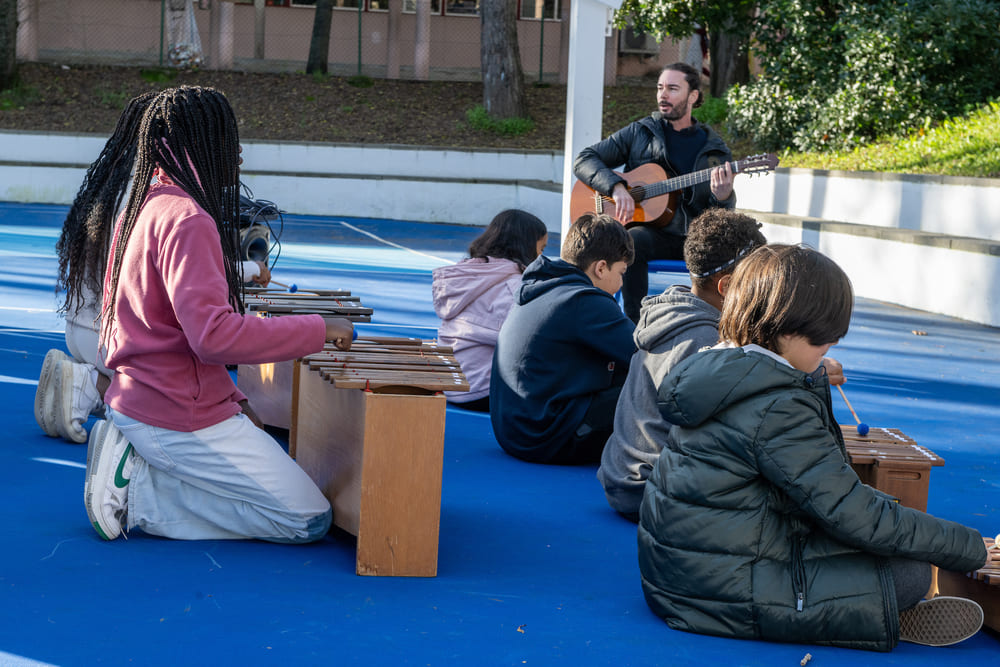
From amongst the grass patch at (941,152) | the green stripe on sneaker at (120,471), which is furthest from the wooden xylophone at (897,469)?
the grass patch at (941,152)

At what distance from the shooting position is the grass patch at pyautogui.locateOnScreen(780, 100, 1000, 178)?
13.7 meters

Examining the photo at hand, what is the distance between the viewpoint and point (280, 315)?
17.1 feet

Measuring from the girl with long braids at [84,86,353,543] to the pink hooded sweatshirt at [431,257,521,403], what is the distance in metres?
2.32

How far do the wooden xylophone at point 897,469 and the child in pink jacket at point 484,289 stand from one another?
2.62 meters

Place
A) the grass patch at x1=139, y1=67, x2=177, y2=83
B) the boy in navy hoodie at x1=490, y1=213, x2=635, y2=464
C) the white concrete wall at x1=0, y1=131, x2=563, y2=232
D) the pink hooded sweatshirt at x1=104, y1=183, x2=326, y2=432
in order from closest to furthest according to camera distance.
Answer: the pink hooded sweatshirt at x1=104, y1=183, x2=326, y2=432
the boy in navy hoodie at x1=490, y1=213, x2=635, y2=464
the white concrete wall at x1=0, y1=131, x2=563, y2=232
the grass patch at x1=139, y1=67, x2=177, y2=83

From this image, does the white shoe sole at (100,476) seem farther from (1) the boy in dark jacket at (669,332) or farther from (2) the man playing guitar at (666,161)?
(2) the man playing guitar at (666,161)

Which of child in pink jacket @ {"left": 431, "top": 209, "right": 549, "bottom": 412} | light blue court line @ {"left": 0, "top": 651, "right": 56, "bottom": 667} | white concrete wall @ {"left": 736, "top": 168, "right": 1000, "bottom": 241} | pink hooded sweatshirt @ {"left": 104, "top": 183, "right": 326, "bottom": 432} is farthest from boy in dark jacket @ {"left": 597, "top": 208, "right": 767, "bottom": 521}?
white concrete wall @ {"left": 736, "top": 168, "right": 1000, "bottom": 241}

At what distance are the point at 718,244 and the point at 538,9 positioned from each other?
29.4 metres

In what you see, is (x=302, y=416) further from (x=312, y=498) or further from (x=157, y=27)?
(x=157, y=27)

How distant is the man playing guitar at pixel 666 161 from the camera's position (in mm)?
7984

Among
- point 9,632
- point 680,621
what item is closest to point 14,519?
point 9,632

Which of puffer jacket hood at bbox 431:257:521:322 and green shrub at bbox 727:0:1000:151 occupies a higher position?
green shrub at bbox 727:0:1000:151

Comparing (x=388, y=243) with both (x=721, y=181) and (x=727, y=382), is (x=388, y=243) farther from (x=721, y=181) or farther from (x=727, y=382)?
(x=727, y=382)

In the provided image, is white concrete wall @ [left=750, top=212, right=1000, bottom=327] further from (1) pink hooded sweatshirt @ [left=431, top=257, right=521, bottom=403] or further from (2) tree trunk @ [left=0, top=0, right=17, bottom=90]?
(2) tree trunk @ [left=0, top=0, right=17, bottom=90]
